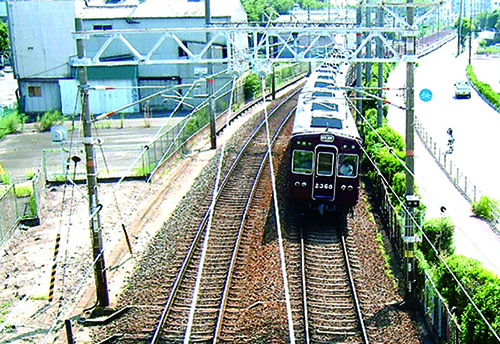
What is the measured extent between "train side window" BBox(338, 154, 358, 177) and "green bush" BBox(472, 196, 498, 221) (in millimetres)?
4561

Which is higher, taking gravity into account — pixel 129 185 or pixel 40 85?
pixel 40 85

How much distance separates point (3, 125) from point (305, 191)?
25.4 meters

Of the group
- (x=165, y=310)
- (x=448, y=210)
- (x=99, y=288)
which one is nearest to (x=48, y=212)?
(x=99, y=288)

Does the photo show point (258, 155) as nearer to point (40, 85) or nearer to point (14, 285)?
point (14, 285)

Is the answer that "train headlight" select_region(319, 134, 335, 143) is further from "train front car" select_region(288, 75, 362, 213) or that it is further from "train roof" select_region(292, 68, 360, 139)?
"train roof" select_region(292, 68, 360, 139)

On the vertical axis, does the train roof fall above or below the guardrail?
above

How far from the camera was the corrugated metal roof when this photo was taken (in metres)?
44.4

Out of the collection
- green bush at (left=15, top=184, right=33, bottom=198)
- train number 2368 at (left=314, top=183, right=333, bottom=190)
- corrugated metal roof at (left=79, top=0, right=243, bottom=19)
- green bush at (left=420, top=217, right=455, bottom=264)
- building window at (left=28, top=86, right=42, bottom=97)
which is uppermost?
corrugated metal roof at (left=79, top=0, right=243, bottom=19)

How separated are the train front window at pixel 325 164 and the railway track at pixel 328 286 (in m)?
1.44

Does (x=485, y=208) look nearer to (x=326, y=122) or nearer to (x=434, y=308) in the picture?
(x=326, y=122)

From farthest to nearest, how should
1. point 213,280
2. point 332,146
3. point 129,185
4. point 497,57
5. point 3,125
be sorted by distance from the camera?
point 497,57 < point 3,125 < point 129,185 < point 332,146 < point 213,280

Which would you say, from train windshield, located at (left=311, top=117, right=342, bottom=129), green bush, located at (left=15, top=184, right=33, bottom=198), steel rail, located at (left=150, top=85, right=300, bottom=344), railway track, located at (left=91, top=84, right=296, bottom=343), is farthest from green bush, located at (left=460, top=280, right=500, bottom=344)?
green bush, located at (left=15, top=184, right=33, bottom=198)

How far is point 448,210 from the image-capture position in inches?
790

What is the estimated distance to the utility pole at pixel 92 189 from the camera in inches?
501
